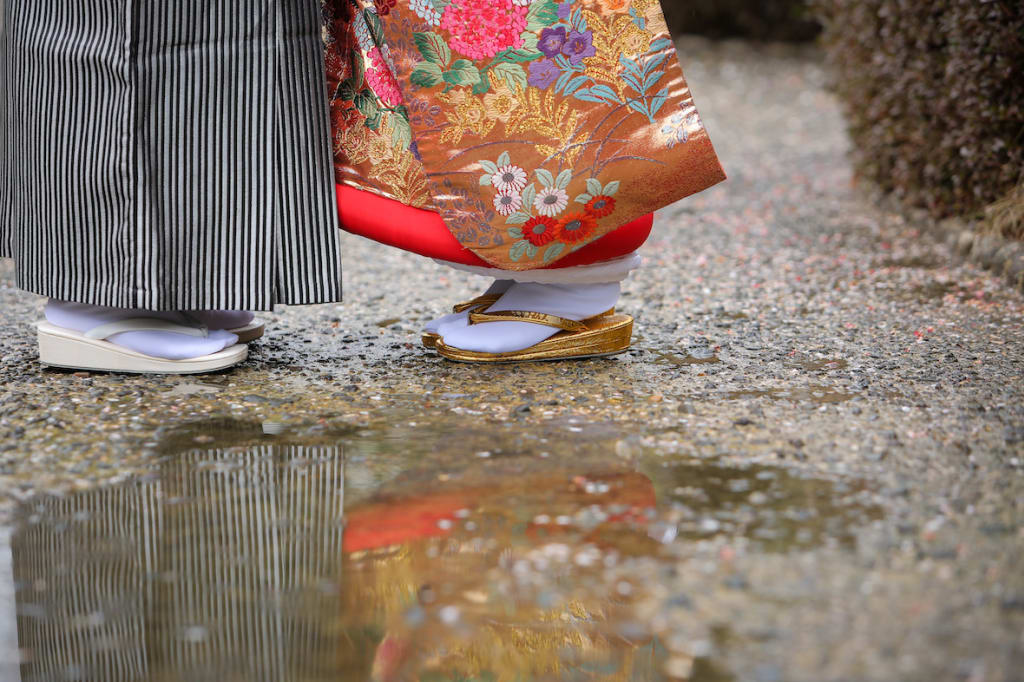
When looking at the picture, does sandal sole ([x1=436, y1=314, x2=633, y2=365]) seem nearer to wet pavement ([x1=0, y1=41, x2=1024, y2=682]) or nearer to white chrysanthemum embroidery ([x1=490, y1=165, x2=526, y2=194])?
wet pavement ([x1=0, y1=41, x2=1024, y2=682])

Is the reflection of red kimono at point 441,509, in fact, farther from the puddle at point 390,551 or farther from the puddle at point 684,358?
the puddle at point 684,358

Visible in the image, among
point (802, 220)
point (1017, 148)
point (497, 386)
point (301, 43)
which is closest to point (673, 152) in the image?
point (497, 386)

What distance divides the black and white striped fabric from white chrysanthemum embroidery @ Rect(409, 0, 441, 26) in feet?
0.62

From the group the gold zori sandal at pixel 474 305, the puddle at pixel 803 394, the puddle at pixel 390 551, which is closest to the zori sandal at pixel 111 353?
the puddle at pixel 390 551

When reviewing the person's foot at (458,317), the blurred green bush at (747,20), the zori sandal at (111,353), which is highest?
the blurred green bush at (747,20)

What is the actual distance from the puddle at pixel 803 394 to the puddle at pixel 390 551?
12.6 inches

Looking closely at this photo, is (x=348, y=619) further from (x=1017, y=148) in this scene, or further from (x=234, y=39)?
(x=1017, y=148)

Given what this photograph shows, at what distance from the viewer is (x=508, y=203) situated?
204cm

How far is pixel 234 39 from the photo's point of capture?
1988mm

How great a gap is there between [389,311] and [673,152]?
1.03 m

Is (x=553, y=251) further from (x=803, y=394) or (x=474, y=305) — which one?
(x=803, y=394)

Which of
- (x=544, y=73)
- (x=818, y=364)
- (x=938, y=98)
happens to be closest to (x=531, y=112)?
(x=544, y=73)

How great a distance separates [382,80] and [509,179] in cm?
30

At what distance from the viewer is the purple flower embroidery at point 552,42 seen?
200cm
